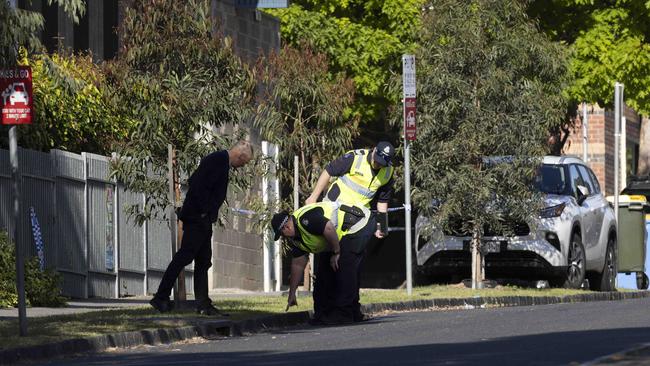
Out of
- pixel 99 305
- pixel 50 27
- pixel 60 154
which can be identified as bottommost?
pixel 99 305

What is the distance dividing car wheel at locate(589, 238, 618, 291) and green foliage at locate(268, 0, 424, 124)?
8889 millimetres

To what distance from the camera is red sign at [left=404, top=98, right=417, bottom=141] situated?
2303 cm

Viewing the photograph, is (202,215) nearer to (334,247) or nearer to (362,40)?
(334,247)

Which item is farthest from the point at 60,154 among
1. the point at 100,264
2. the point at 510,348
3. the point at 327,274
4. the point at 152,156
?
the point at 510,348

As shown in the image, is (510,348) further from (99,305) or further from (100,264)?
(100,264)

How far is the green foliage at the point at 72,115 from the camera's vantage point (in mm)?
23594

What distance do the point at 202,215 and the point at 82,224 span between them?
19.7 feet

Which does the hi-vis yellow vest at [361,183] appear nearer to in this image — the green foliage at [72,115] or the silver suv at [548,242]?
the green foliage at [72,115]

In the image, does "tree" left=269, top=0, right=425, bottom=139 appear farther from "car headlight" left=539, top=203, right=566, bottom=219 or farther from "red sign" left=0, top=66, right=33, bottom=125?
"red sign" left=0, top=66, right=33, bottom=125

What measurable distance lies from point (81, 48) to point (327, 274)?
12.0m

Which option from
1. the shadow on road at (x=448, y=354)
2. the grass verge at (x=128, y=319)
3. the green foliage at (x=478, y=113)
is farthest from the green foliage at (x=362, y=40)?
the shadow on road at (x=448, y=354)

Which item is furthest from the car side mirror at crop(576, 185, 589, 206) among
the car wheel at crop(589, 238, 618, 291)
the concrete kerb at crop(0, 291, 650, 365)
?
the concrete kerb at crop(0, 291, 650, 365)

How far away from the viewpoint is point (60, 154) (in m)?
23.1

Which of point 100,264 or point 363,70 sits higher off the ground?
point 363,70
